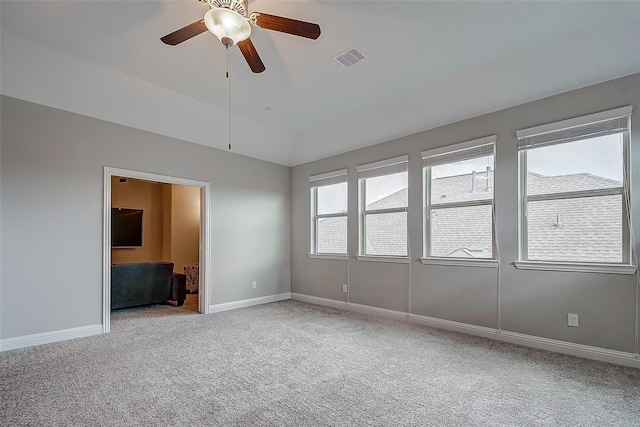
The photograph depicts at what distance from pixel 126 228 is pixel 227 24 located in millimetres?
6440

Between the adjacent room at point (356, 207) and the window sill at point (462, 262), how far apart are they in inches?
1.0

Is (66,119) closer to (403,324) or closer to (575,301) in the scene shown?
(403,324)

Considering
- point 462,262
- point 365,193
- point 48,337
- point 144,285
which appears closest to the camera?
point 48,337

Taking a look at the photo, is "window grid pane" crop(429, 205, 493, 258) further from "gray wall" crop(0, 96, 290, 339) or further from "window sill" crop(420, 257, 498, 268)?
"gray wall" crop(0, 96, 290, 339)

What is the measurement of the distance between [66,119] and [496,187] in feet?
17.1

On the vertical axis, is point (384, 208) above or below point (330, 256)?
above

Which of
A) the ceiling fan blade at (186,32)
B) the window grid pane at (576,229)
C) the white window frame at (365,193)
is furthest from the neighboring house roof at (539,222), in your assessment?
the ceiling fan blade at (186,32)

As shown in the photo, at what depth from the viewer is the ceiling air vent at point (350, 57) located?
127 inches

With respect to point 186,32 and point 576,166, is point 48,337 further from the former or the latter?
point 576,166

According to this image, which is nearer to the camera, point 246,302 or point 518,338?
point 518,338

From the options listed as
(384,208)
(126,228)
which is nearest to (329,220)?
(384,208)

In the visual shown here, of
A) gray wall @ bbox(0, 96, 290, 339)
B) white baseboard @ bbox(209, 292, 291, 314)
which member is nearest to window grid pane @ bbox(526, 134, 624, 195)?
white baseboard @ bbox(209, 292, 291, 314)

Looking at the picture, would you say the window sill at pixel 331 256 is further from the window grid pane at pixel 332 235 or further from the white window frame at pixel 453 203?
the white window frame at pixel 453 203

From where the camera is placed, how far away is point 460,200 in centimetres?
405
